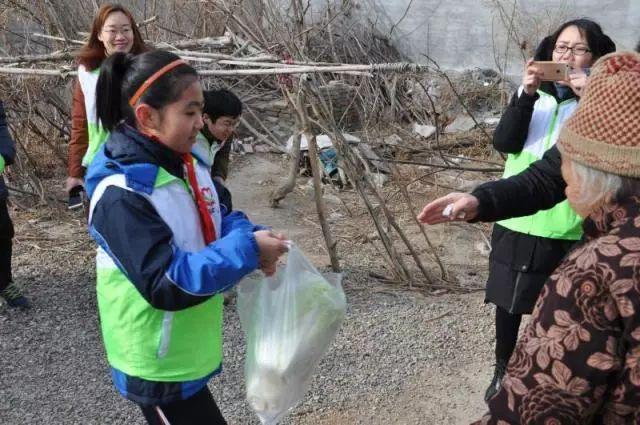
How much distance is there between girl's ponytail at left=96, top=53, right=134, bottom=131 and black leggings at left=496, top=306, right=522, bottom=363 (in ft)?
5.50

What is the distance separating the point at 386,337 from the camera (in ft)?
11.6

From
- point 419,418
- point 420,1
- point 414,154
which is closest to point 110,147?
point 419,418

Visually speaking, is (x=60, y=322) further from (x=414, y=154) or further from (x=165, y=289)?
(x=414, y=154)

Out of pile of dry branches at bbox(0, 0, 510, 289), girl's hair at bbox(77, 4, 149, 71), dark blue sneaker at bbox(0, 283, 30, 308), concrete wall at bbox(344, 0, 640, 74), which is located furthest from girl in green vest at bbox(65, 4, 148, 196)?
concrete wall at bbox(344, 0, 640, 74)

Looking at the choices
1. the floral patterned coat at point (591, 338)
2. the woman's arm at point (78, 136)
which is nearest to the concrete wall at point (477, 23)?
the woman's arm at point (78, 136)

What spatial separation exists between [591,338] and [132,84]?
1149 mm

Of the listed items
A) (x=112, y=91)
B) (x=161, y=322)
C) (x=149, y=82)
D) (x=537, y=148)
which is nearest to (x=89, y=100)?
(x=112, y=91)

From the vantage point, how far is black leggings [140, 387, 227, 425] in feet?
5.65

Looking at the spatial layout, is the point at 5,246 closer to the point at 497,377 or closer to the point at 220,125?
the point at 220,125

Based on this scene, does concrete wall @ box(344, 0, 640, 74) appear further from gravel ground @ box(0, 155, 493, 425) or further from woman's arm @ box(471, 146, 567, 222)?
woman's arm @ box(471, 146, 567, 222)

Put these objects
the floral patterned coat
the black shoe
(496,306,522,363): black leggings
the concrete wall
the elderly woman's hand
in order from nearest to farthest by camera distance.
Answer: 1. the floral patterned coat
2. the elderly woman's hand
3. (496,306,522,363): black leggings
4. the black shoe
5. the concrete wall

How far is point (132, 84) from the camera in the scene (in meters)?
1.64

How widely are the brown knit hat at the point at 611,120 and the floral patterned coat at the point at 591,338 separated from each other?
0.26ft

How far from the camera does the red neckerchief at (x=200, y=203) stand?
5.55 ft
